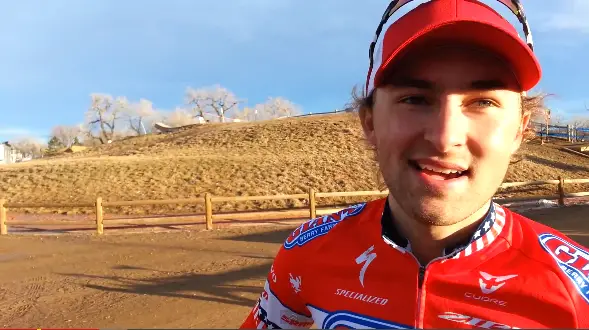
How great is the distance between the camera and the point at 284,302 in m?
1.47

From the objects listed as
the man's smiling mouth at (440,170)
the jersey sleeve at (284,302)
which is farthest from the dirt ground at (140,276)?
the man's smiling mouth at (440,170)

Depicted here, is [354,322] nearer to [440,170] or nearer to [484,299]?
[484,299]

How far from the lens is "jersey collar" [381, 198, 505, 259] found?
118 cm

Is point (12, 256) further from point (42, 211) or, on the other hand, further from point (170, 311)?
point (42, 211)

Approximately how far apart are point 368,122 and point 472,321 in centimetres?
66

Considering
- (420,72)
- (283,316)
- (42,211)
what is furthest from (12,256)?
(420,72)

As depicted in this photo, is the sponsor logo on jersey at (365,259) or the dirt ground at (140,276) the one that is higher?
the sponsor logo on jersey at (365,259)

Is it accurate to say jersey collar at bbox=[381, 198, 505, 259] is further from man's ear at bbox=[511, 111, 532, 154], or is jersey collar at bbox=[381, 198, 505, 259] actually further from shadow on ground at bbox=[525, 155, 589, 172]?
shadow on ground at bbox=[525, 155, 589, 172]

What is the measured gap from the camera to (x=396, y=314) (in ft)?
3.81

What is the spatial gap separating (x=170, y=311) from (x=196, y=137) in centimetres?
2806

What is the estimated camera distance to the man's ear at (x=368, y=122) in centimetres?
136

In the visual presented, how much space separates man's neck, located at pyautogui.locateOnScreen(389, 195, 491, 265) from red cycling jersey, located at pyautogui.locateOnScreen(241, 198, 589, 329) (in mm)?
22

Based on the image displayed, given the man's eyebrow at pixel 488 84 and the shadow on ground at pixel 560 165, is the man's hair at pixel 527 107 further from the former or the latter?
the shadow on ground at pixel 560 165

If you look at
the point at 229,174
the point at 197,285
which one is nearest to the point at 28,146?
the point at 229,174
